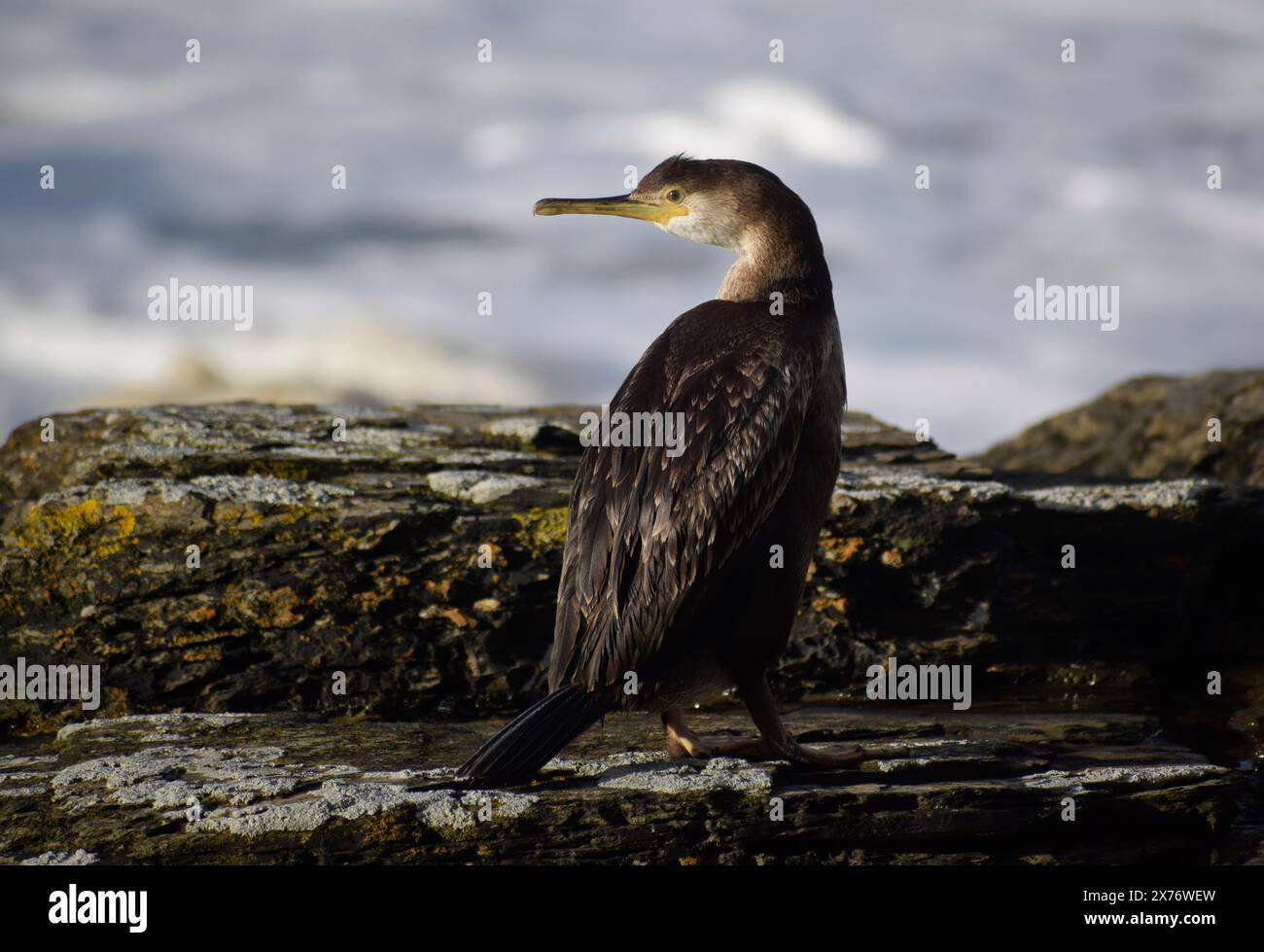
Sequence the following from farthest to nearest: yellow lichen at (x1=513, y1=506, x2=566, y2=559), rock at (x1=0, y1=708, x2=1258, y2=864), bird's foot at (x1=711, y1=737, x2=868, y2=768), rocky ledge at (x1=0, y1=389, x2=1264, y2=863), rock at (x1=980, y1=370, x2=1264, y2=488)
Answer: rock at (x1=980, y1=370, x2=1264, y2=488), yellow lichen at (x1=513, y1=506, x2=566, y2=559), bird's foot at (x1=711, y1=737, x2=868, y2=768), rocky ledge at (x1=0, y1=389, x2=1264, y2=863), rock at (x1=0, y1=708, x2=1258, y2=864)

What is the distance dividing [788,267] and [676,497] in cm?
136

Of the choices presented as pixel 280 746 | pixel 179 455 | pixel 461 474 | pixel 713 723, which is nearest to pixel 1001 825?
pixel 713 723

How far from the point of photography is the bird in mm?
5590

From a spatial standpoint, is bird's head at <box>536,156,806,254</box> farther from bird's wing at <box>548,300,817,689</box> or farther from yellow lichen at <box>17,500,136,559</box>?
yellow lichen at <box>17,500,136,559</box>

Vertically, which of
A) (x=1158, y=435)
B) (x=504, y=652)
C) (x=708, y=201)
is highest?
(x=708, y=201)

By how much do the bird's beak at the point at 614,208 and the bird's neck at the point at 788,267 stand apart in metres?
0.51

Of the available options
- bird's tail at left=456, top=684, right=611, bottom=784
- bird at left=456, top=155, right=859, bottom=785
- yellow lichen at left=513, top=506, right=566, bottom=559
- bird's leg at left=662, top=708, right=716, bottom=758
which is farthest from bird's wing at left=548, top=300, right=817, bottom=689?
yellow lichen at left=513, top=506, right=566, bottom=559

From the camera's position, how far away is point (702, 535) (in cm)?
563

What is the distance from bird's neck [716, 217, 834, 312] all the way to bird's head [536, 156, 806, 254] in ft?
0.21

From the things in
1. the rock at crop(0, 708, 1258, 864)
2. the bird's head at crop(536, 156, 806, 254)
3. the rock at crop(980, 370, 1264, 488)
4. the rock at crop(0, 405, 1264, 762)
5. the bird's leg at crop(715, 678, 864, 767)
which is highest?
the bird's head at crop(536, 156, 806, 254)

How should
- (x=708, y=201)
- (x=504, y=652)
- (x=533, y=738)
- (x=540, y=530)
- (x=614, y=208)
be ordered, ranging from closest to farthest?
(x=533, y=738) < (x=708, y=201) < (x=614, y=208) < (x=504, y=652) < (x=540, y=530)

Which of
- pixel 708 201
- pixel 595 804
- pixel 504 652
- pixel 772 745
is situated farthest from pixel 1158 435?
pixel 595 804

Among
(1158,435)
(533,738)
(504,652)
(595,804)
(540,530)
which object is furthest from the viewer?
(1158,435)

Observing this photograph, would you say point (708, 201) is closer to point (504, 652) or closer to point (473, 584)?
point (473, 584)
